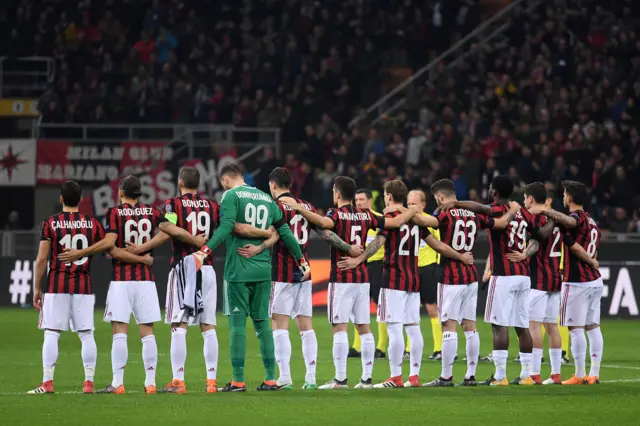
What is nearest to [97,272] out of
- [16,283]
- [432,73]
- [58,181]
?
[16,283]

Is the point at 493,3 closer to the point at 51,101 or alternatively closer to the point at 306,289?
the point at 51,101

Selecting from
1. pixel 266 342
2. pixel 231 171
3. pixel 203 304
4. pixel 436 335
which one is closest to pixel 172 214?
pixel 231 171

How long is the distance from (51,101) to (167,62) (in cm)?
314

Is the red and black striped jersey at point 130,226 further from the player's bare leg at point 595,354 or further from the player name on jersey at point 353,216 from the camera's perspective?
the player's bare leg at point 595,354

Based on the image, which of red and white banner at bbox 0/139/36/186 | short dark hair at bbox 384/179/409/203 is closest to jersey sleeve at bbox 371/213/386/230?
short dark hair at bbox 384/179/409/203

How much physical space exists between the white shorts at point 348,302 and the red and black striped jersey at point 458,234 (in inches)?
33.8

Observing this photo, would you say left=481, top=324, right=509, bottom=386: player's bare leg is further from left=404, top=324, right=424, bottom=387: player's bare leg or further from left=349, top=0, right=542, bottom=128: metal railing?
left=349, top=0, right=542, bottom=128: metal railing

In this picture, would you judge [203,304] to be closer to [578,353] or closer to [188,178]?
[188,178]

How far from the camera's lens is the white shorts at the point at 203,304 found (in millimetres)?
11562

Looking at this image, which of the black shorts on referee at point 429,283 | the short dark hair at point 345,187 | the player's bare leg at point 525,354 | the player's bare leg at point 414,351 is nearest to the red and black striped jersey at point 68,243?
the short dark hair at point 345,187

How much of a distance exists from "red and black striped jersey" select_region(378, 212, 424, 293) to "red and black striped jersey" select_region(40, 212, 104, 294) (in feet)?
9.71

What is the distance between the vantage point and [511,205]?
499 inches

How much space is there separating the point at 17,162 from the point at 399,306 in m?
17.3

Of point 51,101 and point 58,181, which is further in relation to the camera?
point 51,101
